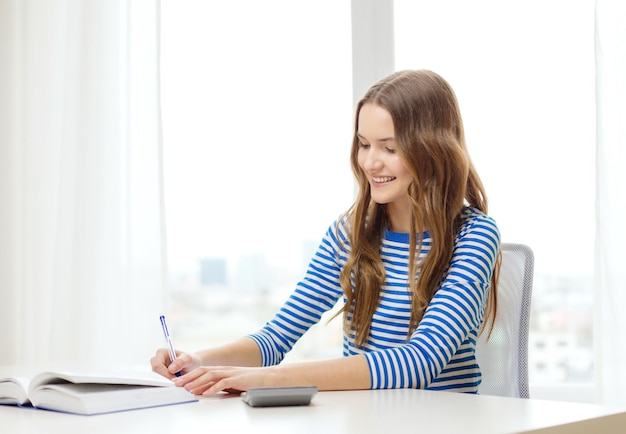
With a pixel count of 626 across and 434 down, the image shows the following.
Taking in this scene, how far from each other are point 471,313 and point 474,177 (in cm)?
40

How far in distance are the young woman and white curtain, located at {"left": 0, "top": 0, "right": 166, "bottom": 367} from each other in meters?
1.14

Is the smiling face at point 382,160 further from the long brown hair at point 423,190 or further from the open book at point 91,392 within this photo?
the open book at point 91,392

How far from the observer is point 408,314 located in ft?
5.85

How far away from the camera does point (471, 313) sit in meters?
1.60

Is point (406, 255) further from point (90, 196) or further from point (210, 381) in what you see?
point (90, 196)

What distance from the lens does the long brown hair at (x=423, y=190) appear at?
1757mm

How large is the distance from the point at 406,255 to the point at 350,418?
0.76m

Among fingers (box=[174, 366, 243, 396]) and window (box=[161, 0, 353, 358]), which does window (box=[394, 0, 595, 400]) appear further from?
fingers (box=[174, 366, 243, 396])

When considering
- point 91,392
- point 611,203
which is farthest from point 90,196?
point 91,392

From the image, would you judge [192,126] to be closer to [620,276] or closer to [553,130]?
[553,130]

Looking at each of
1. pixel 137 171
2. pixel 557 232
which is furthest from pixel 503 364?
pixel 137 171

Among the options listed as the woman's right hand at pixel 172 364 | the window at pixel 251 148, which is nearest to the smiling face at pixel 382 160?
the woman's right hand at pixel 172 364

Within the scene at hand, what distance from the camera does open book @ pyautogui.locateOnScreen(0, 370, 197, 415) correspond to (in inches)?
48.3

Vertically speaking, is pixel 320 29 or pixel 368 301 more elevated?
pixel 320 29
